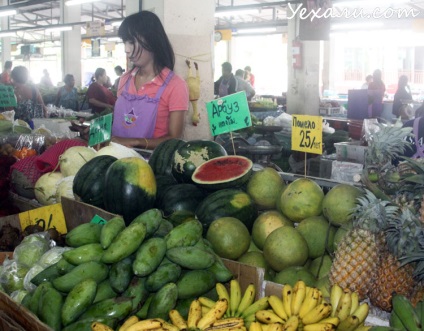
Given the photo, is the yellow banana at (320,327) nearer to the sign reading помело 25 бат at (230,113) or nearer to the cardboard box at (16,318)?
the cardboard box at (16,318)

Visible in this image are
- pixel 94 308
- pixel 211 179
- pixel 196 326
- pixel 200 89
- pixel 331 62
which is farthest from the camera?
pixel 331 62

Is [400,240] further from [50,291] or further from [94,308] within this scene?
[50,291]

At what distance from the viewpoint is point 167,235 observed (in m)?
1.73

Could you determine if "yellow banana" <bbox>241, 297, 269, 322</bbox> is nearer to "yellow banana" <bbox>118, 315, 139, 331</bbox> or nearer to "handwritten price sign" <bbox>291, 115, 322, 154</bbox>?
"yellow banana" <bbox>118, 315, 139, 331</bbox>

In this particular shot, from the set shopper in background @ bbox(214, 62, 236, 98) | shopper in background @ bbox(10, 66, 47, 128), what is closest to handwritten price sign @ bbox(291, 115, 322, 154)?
shopper in background @ bbox(10, 66, 47, 128)

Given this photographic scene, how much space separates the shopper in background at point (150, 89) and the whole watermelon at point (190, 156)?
2.39 feet

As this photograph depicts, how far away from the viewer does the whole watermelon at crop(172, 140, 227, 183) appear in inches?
96.0

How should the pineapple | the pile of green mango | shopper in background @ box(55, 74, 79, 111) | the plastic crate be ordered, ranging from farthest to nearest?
shopper in background @ box(55, 74, 79, 111) → the plastic crate → the pineapple → the pile of green mango

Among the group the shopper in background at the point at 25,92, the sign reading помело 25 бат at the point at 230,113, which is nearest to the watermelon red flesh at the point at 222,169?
the sign reading помело 25 бат at the point at 230,113

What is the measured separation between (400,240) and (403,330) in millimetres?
365

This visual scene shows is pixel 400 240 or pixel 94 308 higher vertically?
pixel 400 240

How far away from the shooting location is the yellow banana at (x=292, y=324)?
132cm

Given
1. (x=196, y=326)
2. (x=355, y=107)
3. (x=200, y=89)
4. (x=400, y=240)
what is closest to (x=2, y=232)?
(x=196, y=326)

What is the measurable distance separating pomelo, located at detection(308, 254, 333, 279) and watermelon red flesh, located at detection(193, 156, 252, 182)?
A: 539 mm
